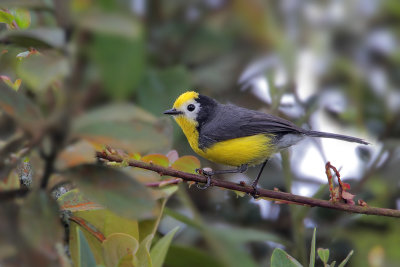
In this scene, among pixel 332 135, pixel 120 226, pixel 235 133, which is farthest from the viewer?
pixel 235 133

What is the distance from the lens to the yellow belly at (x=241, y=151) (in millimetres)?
2129

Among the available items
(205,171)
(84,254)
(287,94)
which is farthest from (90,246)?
(287,94)

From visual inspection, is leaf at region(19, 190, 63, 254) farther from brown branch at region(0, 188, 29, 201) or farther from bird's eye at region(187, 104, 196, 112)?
bird's eye at region(187, 104, 196, 112)

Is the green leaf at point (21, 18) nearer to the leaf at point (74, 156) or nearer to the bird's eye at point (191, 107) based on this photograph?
the leaf at point (74, 156)

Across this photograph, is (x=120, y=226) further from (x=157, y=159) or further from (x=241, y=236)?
(x=241, y=236)

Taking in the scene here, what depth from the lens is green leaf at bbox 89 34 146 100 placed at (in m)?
0.38

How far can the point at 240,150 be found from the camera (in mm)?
2145

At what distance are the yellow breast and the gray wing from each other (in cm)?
2

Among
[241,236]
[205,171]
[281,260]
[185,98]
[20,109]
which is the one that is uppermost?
[20,109]

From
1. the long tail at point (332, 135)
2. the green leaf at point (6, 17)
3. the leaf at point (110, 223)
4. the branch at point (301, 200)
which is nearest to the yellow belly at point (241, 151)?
the long tail at point (332, 135)

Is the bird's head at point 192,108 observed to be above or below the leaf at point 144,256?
below

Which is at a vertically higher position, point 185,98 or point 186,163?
point 186,163

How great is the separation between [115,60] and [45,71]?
61 mm

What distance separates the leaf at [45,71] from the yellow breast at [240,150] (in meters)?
1.72
